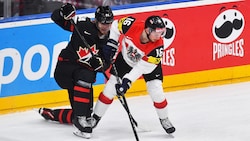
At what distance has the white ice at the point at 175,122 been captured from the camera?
7059 mm

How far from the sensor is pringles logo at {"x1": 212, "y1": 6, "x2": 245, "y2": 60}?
921 centimetres

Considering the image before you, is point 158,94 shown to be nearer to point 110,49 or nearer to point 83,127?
point 110,49

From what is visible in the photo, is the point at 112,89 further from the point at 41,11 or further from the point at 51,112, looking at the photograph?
the point at 41,11

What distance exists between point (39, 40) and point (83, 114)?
1.25 metres

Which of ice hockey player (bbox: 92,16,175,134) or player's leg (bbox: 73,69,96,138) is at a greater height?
ice hockey player (bbox: 92,16,175,134)

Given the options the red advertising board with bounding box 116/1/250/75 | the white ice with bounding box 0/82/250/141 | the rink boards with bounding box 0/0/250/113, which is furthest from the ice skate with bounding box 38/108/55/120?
the red advertising board with bounding box 116/1/250/75

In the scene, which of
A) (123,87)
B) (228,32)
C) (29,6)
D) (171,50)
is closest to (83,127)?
(123,87)

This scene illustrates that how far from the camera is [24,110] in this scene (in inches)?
314

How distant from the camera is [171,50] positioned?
8.91 m

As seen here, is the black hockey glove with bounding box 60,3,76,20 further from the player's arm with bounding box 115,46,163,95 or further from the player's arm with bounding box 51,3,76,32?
the player's arm with bounding box 115,46,163,95

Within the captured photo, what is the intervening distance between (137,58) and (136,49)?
0.26 ft

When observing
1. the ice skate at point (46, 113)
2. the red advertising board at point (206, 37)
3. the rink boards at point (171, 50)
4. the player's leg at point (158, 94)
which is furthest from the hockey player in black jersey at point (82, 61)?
the red advertising board at point (206, 37)

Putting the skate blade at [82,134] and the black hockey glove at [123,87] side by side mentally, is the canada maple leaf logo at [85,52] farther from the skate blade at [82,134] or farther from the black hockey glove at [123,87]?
the skate blade at [82,134]

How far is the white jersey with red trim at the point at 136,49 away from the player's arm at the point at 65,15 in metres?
0.35
